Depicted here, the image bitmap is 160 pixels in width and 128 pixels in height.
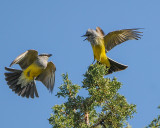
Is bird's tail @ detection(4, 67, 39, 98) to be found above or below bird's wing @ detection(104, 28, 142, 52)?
above

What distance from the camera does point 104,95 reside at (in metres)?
5.06

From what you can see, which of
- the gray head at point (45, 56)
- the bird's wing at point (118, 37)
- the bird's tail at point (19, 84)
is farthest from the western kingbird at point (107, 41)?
the bird's tail at point (19, 84)

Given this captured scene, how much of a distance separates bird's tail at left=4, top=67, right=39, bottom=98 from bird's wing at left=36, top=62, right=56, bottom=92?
0.36 meters

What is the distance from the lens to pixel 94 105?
4.92 metres

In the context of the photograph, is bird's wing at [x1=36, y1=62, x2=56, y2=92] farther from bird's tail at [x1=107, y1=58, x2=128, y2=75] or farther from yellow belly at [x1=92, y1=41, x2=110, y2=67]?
bird's tail at [x1=107, y1=58, x2=128, y2=75]

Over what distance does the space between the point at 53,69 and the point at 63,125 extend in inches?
143

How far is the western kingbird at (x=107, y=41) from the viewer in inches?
288

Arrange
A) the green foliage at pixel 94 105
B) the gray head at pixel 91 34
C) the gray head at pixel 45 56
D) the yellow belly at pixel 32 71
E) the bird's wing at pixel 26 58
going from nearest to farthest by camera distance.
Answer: the green foliage at pixel 94 105 → the gray head at pixel 91 34 → the bird's wing at pixel 26 58 → the yellow belly at pixel 32 71 → the gray head at pixel 45 56

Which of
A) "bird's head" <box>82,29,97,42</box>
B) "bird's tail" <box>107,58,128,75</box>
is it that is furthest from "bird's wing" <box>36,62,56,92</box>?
"bird's tail" <box>107,58,128,75</box>

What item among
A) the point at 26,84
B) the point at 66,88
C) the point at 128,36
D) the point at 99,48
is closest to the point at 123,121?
the point at 66,88

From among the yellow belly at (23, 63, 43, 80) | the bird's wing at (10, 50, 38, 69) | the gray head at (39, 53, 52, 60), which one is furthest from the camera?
the gray head at (39, 53, 52, 60)

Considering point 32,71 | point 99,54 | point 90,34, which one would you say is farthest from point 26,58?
point 99,54

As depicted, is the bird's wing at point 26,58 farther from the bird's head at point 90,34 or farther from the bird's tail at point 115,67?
the bird's tail at point 115,67

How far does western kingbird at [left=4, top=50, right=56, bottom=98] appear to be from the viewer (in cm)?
789
